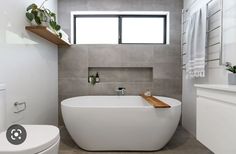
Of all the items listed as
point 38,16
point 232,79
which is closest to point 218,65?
point 232,79

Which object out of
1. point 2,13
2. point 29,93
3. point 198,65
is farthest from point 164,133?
point 2,13

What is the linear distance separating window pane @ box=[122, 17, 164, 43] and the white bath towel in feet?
3.02

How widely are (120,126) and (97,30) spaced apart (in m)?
1.99

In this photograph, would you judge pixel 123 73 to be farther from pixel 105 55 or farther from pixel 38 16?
pixel 38 16

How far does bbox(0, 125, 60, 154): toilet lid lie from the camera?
1015mm

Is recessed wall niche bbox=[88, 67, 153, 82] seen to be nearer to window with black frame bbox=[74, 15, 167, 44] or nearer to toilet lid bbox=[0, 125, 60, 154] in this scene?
window with black frame bbox=[74, 15, 167, 44]

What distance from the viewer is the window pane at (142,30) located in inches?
130

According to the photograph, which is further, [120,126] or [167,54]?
[167,54]

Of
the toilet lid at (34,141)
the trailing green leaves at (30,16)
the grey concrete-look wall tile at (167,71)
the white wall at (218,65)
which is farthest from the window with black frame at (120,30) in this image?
the toilet lid at (34,141)

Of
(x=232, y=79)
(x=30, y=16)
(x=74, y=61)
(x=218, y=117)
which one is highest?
(x=30, y=16)

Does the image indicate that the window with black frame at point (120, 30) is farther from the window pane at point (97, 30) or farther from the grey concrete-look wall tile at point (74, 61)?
the grey concrete-look wall tile at point (74, 61)

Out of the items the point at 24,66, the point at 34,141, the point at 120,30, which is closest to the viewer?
the point at 34,141

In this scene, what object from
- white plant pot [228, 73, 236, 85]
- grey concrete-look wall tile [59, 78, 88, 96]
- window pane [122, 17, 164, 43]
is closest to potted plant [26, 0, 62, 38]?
grey concrete-look wall tile [59, 78, 88, 96]

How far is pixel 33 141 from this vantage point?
1.14 metres
